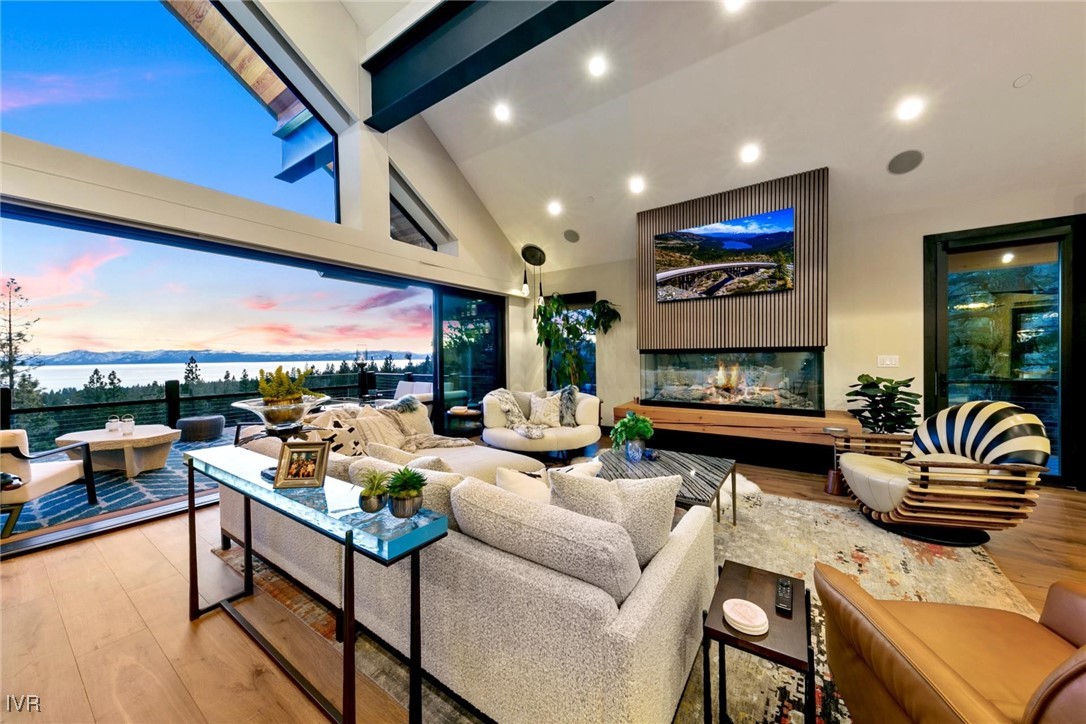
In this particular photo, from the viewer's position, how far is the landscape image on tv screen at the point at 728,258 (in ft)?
13.3

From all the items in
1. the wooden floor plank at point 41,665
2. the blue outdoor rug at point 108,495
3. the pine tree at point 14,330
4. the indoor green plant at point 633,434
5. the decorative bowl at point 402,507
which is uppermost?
the pine tree at point 14,330

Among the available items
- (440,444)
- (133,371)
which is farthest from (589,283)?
(133,371)

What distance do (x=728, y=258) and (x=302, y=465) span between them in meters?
4.49

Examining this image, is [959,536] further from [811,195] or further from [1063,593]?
[811,195]

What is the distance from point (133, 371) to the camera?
406 cm

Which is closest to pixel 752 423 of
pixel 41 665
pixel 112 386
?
pixel 41 665

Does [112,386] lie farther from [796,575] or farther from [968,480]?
[968,480]

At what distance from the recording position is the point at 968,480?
2383 millimetres

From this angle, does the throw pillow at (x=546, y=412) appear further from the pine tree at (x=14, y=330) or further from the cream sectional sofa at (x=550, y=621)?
the pine tree at (x=14, y=330)

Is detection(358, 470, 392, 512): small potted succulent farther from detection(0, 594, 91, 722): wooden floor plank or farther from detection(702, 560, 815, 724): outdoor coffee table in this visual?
detection(0, 594, 91, 722): wooden floor plank

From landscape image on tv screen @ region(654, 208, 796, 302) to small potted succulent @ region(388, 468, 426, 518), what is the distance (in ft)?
13.7

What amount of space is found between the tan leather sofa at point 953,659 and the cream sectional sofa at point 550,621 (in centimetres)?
47

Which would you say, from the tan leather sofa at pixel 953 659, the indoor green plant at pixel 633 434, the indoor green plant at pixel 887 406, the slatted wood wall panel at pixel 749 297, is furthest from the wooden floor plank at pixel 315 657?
the indoor green plant at pixel 887 406

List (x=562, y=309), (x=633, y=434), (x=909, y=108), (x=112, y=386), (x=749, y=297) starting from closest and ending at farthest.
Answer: (x=633, y=434) < (x=909, y=108) < (x=112, y=386) < (x=749, y=297) < (x=562, y=309)
